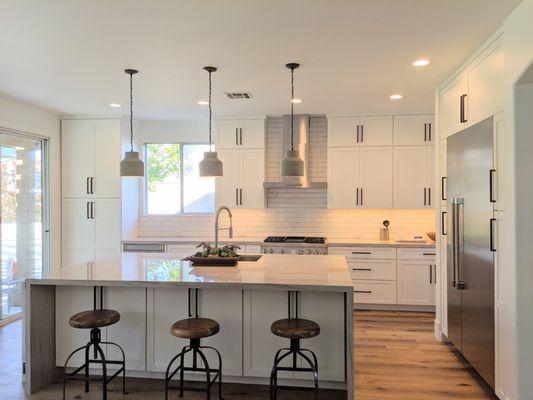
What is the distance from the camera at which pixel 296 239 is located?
18.6 ft

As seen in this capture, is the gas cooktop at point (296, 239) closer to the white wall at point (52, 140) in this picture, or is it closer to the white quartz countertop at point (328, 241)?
the white quartz countertop at point (328, 241)

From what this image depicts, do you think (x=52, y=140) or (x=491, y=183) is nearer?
(x=491, y=183)

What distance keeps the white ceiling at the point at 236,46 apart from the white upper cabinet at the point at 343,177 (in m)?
0.96

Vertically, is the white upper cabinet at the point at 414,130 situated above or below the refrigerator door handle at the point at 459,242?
above

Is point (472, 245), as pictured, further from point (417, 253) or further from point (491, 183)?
point (417, 253)

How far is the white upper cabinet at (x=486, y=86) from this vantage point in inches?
113

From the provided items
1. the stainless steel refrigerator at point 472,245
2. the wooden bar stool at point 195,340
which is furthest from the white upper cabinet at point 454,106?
the wooden bar stool at point 195,340

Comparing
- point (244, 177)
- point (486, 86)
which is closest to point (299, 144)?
point (244, 177)

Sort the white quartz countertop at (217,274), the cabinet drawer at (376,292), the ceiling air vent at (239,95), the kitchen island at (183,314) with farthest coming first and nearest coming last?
the cabinet drawer at (376,292) < the ceiling air vent at (239,95) < the kitchen island at (183,314) < the white quartz countertop at (217,274)

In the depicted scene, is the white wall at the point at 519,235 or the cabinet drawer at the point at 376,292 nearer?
the white wall at the point at 519,235

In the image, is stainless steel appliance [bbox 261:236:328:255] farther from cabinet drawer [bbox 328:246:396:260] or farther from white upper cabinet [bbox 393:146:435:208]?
white upper cabinet [bbox 393:146:435:208]

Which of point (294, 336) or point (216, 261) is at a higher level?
point (216, 261)

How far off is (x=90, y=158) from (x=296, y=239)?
3.09 meters

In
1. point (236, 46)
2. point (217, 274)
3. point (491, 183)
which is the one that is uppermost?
point (236, 46)
